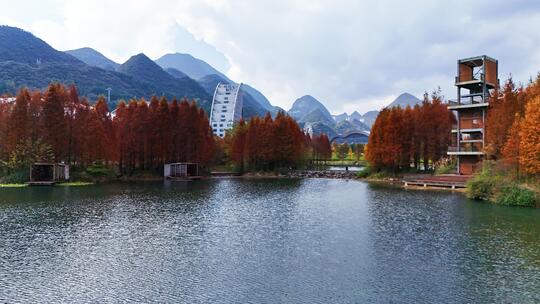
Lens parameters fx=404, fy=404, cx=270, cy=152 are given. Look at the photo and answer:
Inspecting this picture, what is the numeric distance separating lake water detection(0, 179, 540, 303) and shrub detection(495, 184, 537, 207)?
6.17 feet

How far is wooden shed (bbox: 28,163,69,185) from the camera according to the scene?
1887 inches

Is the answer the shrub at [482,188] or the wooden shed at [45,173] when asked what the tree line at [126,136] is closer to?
the wooden shed at [45,173]

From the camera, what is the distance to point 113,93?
185 metres

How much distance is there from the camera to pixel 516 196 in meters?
31.7

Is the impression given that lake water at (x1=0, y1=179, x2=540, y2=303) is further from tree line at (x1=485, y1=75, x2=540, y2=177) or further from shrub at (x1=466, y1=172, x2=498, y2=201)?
tree line at (x1=485, y1=75, x2=540, y2=177)

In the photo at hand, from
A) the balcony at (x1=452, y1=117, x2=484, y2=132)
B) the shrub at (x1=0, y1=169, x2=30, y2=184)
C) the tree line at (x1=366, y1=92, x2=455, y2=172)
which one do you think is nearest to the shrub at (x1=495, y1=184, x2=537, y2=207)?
the balcony at (x1=452, y1=117, x2=484, y2=132)

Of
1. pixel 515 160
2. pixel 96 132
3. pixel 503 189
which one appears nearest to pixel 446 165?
pixel 515 160

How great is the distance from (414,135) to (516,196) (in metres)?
28.5

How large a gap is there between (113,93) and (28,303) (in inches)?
7389

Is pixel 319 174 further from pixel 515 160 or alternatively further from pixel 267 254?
pixel 267 254

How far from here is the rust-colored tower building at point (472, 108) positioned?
50.9 metres

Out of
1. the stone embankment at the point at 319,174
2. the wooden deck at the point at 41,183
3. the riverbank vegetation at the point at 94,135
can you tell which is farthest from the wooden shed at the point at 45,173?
the stone embankment at the point at 319,174

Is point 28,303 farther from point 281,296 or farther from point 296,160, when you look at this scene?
point 296,160

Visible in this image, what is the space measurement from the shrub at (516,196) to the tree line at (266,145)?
4313 centimetres
